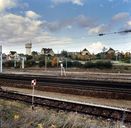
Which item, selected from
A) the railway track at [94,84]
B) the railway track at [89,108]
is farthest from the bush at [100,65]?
the railway track at [89,108]

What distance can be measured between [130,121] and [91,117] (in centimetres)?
204

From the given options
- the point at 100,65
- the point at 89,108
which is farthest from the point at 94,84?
the point at 100,65

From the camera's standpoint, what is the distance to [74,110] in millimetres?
16547

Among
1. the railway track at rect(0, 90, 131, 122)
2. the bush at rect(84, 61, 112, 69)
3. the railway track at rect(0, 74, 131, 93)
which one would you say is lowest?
the railway track at rect(0, 90, 131, 122)

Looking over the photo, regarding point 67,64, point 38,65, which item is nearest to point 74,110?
point 67,64

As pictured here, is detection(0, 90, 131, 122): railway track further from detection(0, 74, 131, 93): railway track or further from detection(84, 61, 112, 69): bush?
detection(84, 61, 112, 69): bush

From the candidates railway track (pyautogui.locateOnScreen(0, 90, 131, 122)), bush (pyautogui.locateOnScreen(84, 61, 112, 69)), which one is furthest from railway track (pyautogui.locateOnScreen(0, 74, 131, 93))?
bush (pyautogui.locateOnScreen(84, 61, 112, 69))

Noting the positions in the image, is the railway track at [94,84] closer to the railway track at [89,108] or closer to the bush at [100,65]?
the railway track at [89,108]

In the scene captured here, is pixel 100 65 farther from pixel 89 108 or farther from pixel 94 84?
pixel 89 108

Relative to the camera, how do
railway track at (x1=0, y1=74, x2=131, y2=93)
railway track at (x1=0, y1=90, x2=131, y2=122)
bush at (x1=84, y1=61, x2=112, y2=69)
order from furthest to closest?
bush at (x1=84, y1=61, x2=112, y2=69) → railway track at (x1=0, y1=74, x2=131, y2=93) → railway track at (x1=0, y1=90, x2=131, y2=122)

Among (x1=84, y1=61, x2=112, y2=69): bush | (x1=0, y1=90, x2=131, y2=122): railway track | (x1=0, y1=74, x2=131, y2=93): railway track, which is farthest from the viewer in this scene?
(x1=84, y1=61, x2=112, y2=69): bush

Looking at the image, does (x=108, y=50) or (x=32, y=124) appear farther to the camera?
(x=108, y=50)

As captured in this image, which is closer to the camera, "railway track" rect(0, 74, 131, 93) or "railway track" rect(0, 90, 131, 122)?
"railway track" rect(0, 90, 131, 122)

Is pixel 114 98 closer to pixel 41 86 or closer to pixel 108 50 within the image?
pixel 41 86
